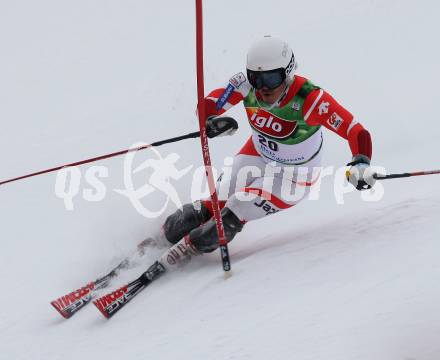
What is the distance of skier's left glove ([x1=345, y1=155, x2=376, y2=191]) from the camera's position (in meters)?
3.37

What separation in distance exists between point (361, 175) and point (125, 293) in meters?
1.97

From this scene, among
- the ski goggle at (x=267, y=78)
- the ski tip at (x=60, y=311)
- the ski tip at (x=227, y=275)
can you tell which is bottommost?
the ski tip at (x=60, y=311)

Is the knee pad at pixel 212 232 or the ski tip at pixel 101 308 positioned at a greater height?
the knee pad at pixel 212 232

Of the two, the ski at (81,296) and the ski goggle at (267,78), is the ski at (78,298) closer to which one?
the ski at (81,296)

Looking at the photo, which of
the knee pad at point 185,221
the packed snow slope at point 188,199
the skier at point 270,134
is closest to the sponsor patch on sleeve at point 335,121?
the skier at point 270,134

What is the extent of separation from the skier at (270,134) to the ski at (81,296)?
56 cm

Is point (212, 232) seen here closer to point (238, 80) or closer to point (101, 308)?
point (101, 308)

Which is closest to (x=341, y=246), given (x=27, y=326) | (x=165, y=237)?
(x=165, y=237)

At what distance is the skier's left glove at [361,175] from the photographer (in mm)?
3371

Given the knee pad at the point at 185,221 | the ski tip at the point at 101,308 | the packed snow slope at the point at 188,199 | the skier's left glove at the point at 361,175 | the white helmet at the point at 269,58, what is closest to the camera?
the packed snow slope at the point at 188,199

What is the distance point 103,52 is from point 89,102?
8.08 feet

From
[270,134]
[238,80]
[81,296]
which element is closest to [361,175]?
[270,134]

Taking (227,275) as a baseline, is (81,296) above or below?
below

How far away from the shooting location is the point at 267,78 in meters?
3.84
